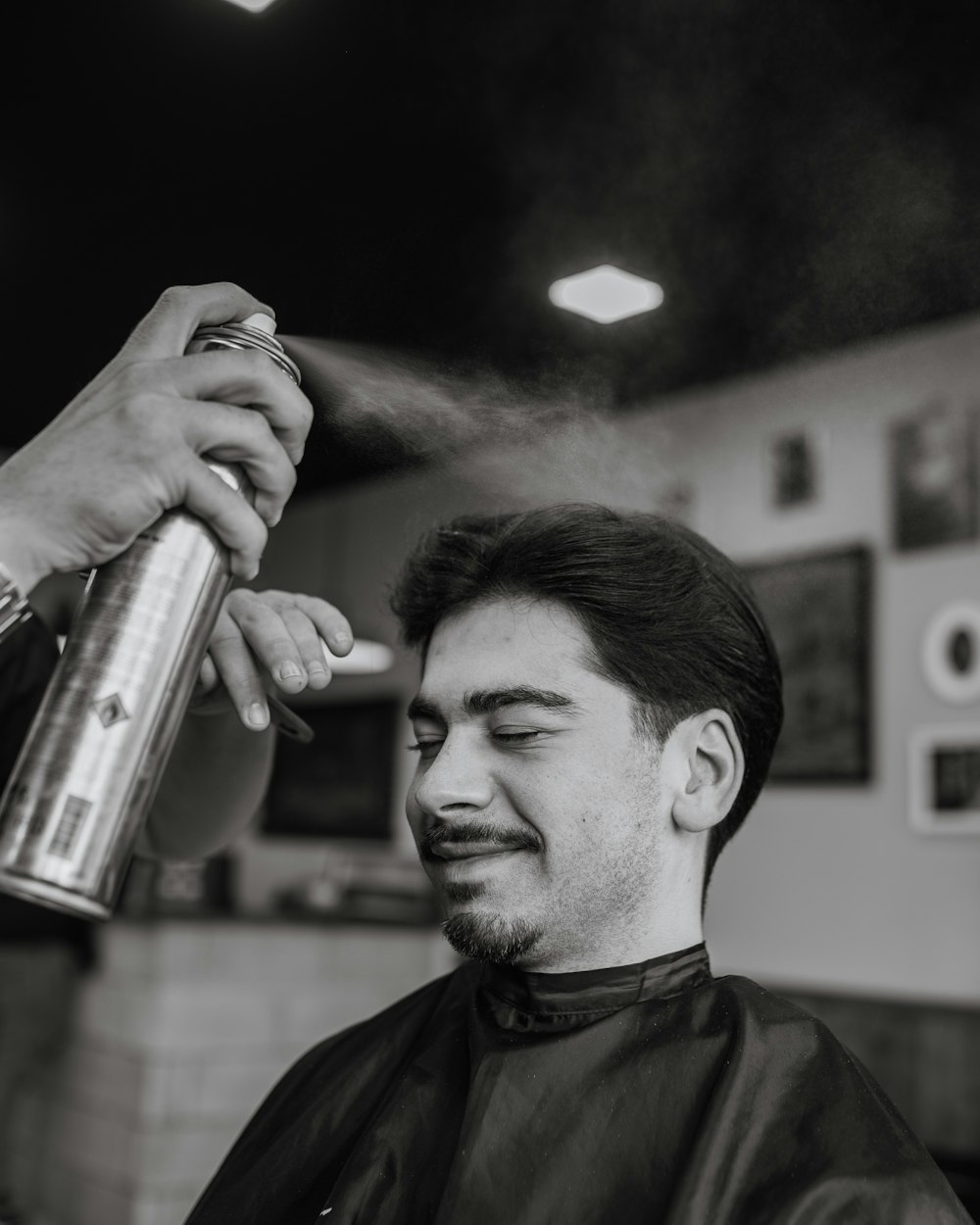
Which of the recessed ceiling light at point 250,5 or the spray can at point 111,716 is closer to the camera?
the spray can at point 111,716

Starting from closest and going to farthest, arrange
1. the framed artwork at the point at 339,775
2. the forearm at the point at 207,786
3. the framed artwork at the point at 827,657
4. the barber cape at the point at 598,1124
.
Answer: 1. the barber cape at the point at 598,1124
2. the forearm at the point at 207,786
3. the framed artwork at the point at 827,657
4. the framed artwork at the point at 339,775

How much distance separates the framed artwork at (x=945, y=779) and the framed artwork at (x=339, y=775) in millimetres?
3378

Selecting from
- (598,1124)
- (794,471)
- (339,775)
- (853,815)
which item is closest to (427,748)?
(598,1124)

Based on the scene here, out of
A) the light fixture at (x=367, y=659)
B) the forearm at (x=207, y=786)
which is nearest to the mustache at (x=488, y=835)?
the forearm at (x=207, y=786)

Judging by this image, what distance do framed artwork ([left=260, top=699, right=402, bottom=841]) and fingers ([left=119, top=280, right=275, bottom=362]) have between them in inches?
242

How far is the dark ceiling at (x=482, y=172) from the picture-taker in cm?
135

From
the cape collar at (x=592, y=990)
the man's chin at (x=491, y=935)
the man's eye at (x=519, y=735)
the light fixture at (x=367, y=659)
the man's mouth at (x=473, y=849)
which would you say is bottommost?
the cape collar at (x=592, y=990)

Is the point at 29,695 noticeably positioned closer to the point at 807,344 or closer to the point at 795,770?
the point at 807,344

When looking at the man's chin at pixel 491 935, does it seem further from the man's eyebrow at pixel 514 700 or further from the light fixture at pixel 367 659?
the light fixture at pixel 367 659

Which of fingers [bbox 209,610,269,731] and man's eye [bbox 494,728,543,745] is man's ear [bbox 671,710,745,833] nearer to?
man's eye [bbox 494,728,543,745]

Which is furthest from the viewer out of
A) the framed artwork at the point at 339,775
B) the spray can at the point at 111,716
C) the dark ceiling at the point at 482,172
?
the framed artwork at the point at 339,775

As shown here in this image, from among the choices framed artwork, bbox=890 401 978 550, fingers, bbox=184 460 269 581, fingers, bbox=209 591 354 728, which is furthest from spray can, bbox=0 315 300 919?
framed artwork, bbox=890 401 978 550

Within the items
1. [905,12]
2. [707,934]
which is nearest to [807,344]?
[905,12]

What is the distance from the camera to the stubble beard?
1.29 meters
